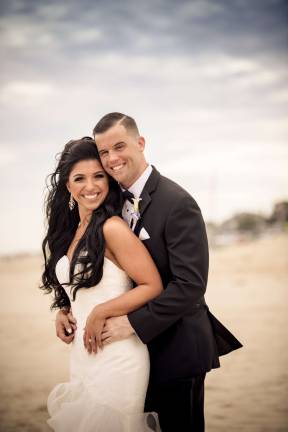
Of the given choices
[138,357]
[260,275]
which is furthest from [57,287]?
[260,275]

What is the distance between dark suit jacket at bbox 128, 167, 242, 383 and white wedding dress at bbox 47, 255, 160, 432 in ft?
0.50

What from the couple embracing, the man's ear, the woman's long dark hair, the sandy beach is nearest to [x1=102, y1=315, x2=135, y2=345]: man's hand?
the couple embracing

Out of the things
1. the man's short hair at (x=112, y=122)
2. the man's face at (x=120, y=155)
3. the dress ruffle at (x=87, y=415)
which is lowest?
the dress ruffle at (x=87, y=415)

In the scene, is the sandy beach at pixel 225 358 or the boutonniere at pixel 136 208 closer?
the boutonniere at pixel 136 208

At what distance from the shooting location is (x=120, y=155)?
9.80 ft

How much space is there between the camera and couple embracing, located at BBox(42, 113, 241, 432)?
110 inches

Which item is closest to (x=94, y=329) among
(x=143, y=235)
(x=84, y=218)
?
(x=143, y=235)

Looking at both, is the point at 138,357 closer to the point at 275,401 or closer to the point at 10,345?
the point at 275,401

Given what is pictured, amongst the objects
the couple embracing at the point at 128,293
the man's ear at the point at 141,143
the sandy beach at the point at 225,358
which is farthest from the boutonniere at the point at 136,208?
the sandy beach at the point at 225,358

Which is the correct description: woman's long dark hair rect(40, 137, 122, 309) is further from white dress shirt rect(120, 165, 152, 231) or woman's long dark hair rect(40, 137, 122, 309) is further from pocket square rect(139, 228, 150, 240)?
pocket square rect(139, 228, 150, 240)

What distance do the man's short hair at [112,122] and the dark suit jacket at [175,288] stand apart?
0.33 metres

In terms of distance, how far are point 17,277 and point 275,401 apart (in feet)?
54.9

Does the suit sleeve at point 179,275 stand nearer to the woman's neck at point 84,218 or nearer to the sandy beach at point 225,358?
the woman's neck at point 84,218

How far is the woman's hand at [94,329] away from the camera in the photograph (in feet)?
9.09
